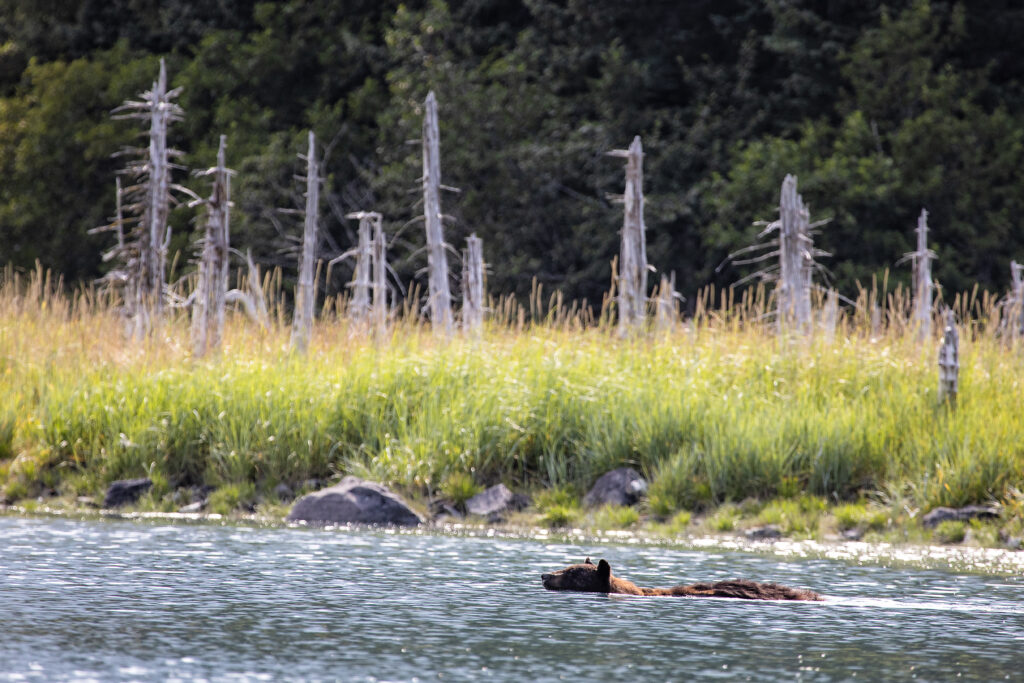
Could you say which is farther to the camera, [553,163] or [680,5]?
[680,5]

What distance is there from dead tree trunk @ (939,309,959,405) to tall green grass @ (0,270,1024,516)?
15 centimetres

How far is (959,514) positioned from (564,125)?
20.2 meters

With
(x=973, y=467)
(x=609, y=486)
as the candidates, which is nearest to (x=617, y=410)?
(x=609, y=486)

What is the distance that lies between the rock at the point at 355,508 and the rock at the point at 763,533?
245 cm

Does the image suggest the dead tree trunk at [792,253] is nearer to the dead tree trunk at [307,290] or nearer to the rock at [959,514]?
the dead tree trunk at [307,290]

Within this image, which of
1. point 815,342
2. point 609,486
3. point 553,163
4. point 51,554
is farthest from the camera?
point 553,163

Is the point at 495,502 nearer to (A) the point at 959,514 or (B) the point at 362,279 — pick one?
(A) the point at 959,514

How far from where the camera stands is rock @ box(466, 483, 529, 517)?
35.2ft

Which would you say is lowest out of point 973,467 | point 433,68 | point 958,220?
point 973,467

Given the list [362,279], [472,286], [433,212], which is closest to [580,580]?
[472,286]

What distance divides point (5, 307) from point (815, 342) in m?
8.34

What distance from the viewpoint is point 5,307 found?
14.8 metres

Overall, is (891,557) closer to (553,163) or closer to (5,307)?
(5,307)

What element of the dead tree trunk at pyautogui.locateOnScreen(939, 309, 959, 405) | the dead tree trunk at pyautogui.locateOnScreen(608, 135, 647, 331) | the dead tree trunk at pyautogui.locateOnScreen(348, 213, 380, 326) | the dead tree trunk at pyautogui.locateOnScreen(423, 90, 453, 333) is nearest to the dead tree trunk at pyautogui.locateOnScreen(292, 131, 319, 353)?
the dead tree trunk at pyautogui.locateOnScreen(348, 213, 380, 326)
